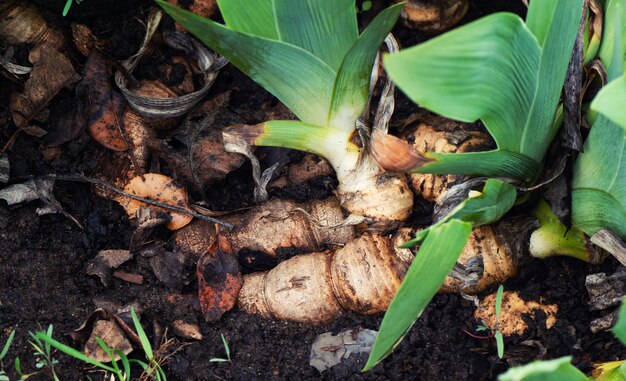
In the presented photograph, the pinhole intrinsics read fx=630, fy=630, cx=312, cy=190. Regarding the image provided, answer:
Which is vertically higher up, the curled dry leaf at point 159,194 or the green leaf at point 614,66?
the green leaf at point 614,66

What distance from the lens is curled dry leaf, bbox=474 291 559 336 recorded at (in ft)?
4.24

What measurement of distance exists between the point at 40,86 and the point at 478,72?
3.47 feet

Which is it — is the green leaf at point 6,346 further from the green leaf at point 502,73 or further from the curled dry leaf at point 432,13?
the curled dry leaf at point 432,13

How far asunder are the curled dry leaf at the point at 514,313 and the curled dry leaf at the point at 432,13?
2.29 ft

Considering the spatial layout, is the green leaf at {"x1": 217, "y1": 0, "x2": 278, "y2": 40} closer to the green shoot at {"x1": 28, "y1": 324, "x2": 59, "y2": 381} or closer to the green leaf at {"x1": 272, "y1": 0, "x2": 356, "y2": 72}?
the green leaf at {"x1": 272, "y1": 0, "x2": 356, "y2": 72}

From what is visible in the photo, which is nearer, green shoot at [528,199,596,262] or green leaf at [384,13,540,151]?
green leaf at [384,13,540,151]

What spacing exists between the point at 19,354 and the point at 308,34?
855 millimetres

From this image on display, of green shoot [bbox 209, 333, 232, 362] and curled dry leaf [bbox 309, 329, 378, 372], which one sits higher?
curled dry leaf [bbox 309, 329, 378, 372]

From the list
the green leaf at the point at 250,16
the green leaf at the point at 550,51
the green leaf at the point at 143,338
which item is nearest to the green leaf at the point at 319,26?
the green leaf at the point at 250,16

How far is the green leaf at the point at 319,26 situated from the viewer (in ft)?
3.53

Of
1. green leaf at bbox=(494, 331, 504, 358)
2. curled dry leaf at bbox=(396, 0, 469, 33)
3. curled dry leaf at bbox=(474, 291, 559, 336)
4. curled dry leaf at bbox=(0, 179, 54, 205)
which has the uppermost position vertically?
curled dry leaf at bbox=(396, 0, 469, 33)

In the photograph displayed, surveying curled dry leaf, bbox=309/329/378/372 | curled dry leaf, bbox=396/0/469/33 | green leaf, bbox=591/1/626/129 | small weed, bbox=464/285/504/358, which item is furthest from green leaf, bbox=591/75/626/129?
curled dry leaf, bbox=396/0/469/33

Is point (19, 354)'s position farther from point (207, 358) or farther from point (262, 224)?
point (262, 224)

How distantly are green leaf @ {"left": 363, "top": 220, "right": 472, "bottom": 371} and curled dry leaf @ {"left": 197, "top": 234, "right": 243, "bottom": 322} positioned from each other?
1.66ft
